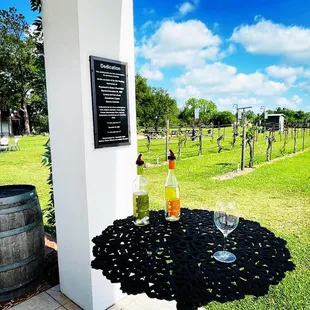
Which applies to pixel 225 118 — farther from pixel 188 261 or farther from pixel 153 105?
pixel 188 261

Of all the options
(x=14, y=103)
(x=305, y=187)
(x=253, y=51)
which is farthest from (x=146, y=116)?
(x=305, y=187)

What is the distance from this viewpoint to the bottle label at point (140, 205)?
1249 millimetres

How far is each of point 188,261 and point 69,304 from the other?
130cm

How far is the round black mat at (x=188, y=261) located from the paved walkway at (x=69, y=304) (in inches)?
30.9

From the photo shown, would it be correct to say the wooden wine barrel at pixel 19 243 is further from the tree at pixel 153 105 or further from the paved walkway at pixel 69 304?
the tree at pixel 153 105

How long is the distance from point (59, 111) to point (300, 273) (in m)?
2.36

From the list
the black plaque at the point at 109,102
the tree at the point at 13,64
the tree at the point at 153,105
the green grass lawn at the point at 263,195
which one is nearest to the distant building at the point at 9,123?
the tree at the point at 13,64

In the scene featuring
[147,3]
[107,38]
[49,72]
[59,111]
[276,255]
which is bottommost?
[276,255]

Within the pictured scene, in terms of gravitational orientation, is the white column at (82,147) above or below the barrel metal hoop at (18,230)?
above

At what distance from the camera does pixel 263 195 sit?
4.61m

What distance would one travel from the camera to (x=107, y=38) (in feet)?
5.31

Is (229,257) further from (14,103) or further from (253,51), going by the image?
(14,103)

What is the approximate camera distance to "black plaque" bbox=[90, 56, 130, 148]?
61.8 inches

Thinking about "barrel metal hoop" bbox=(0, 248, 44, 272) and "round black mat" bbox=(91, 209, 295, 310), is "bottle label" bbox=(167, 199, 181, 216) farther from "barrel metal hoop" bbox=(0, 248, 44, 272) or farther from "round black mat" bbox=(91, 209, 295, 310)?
"barrel metal hoop" bbox=(0, 248, 44, 272)
